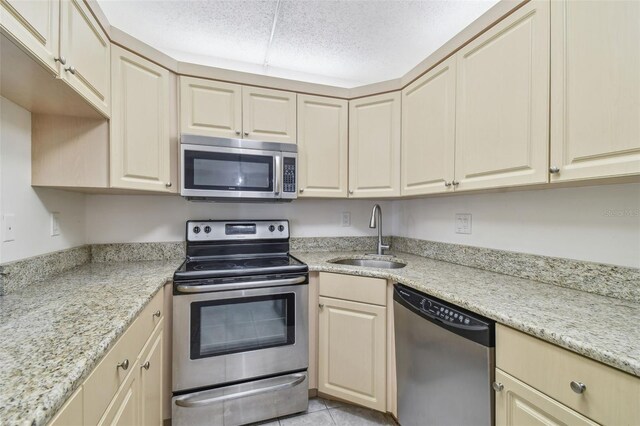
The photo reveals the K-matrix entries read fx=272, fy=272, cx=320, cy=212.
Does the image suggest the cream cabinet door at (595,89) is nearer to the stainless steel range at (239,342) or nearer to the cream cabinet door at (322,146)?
the cream cabinet door at (322,146)

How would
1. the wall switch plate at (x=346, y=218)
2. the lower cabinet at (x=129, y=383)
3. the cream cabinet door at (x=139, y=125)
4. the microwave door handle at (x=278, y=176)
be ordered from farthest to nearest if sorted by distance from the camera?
the wall switch plate at (x=346, y=218)
the microwave door handle at (x=278, y=176)
the cream cabinet door at (x=139, y=125)
the lower cabinet at (x=129, y=383)

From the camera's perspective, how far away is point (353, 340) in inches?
64.6

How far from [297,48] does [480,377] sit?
7.24 feet

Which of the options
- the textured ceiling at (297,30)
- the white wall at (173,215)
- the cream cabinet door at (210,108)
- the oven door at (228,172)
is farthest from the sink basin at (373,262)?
the textured ceiling at (297,30)

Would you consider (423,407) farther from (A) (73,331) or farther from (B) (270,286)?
(A) (73,331)

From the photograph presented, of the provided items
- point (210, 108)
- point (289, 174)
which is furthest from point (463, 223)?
point (210, 108)

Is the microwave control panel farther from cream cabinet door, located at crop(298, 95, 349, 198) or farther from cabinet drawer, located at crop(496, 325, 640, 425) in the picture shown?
cabinet drawer, located at crop(496, 325, 640, 425)

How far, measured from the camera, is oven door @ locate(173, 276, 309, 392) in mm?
1471

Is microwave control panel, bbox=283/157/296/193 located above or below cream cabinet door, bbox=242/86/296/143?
below

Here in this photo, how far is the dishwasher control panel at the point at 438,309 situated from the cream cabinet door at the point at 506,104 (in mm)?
606

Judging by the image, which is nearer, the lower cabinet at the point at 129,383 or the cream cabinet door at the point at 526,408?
the lower cabinet at the point at 129,383

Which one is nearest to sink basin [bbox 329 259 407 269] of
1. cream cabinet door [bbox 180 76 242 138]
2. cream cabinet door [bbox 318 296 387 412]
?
cream cabinet door [bbox 318 296 387 412]

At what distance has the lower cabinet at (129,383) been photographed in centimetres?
63

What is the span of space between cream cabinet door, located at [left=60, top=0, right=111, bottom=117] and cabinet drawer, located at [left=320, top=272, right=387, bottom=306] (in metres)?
1.46
